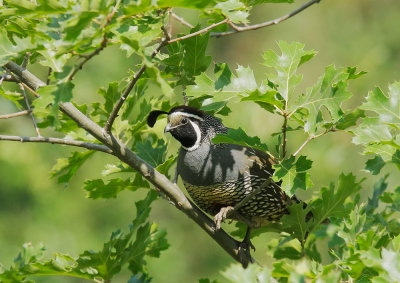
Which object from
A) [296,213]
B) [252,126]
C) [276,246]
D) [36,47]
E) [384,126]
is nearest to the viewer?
[36,47]

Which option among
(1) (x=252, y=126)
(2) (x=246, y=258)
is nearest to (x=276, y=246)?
(2) (x=246, y=258)

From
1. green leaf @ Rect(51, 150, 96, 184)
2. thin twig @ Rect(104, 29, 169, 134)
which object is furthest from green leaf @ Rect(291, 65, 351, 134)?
green leaf @ Rect(51, 150, 96, 184)

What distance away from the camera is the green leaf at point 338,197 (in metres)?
2.76

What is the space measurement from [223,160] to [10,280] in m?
1.35

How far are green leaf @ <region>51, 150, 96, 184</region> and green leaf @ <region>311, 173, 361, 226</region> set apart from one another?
1.15 meters

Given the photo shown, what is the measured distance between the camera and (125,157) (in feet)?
8.98

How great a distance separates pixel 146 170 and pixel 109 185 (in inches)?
17.8

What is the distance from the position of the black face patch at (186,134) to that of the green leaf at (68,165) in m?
0.54

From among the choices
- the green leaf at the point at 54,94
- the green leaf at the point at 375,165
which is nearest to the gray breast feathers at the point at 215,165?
the green leaf at the point at 375,165

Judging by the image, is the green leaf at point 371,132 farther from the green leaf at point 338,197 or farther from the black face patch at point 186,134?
the black face patch at point 186,134

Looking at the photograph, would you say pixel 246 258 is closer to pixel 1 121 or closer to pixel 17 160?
pixel 17 160

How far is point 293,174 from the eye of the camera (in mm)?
2523

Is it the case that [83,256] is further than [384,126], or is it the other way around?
[83,256]

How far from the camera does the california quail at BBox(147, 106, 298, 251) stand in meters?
3.50
